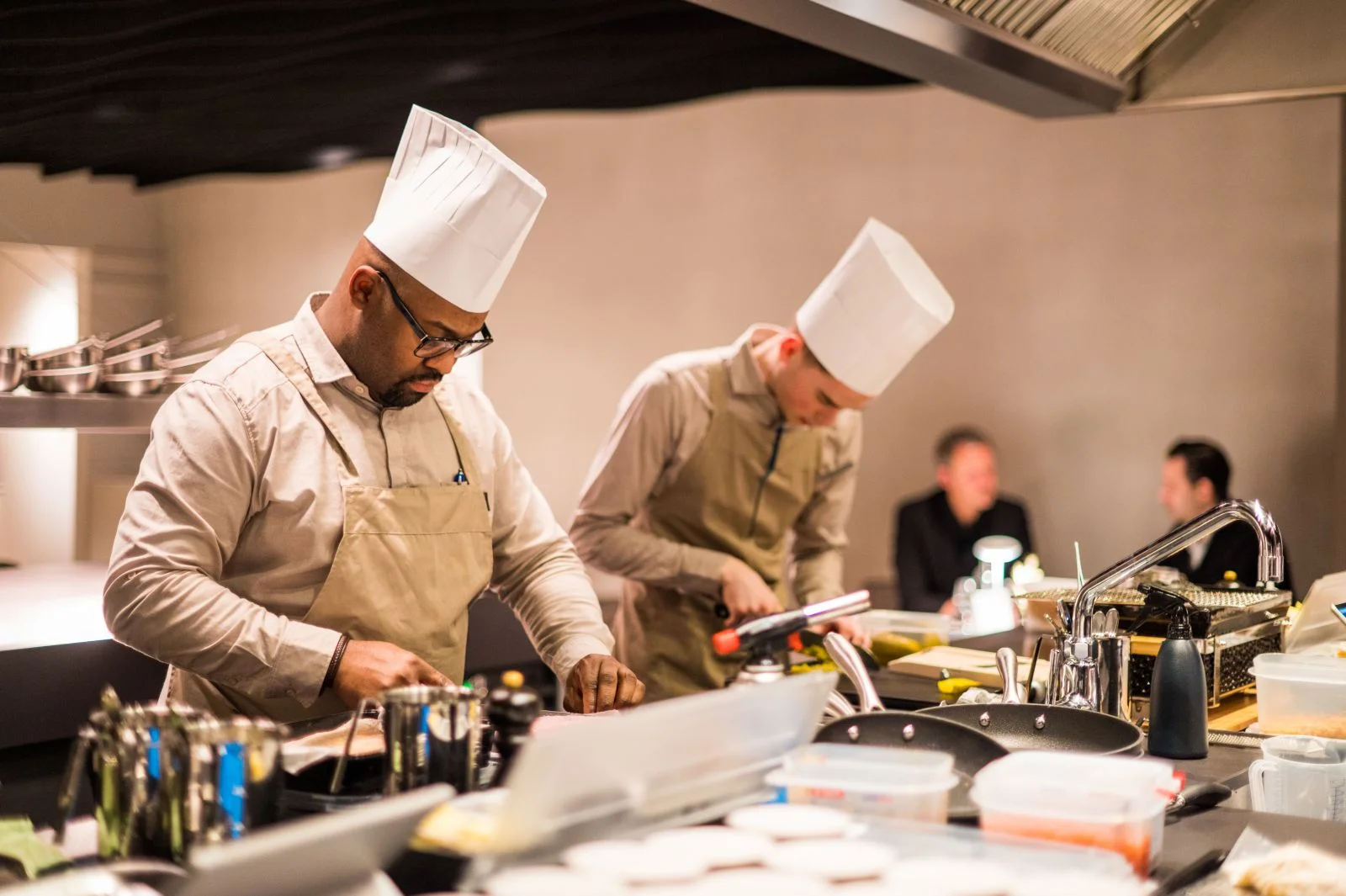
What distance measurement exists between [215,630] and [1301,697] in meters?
1.63

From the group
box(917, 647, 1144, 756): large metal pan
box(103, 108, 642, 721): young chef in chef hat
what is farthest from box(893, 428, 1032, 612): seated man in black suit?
box(917, 647, 1144, 756): large metal pan

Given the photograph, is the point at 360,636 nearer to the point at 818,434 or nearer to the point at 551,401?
the point at 818,434

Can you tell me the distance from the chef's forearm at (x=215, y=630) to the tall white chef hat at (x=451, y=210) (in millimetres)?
577

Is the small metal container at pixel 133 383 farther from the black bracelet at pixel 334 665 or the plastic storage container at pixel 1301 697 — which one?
the plastic storage container at pixel 1301 697

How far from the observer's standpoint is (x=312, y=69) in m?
3.89

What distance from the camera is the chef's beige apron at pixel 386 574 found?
2047 millimetres

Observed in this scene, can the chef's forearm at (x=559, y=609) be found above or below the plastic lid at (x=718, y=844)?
above

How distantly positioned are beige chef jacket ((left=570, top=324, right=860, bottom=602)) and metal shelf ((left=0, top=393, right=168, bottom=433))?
3.88 feet

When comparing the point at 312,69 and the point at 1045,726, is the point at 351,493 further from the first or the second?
the point at 312,69

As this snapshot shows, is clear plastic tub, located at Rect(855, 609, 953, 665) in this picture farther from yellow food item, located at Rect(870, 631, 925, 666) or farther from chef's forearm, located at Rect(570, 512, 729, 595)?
chef's forearm, located at Rect(570, 512, 729, 595)

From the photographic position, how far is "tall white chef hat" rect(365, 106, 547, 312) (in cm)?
210

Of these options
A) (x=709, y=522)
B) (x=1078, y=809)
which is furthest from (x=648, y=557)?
(x=1078, y=809)

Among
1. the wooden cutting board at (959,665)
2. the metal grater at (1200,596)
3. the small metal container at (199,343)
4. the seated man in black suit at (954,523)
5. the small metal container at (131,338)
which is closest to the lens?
the metal grater at (1200,596)

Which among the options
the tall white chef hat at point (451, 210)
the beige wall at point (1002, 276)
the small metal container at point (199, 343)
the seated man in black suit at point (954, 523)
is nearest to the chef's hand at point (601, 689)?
the tall white chef hat at point (451, 210)
